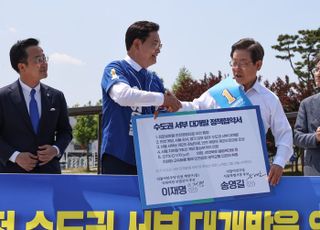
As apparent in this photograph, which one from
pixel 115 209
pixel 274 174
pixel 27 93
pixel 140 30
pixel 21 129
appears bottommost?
pixel 115 209

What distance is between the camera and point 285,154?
3023 millimetres

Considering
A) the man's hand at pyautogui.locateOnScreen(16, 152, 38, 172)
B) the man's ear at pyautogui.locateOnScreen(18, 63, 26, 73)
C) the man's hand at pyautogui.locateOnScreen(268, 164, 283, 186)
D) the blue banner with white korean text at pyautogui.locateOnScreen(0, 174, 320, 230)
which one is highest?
the man's ear at pyautogui.locateOnScreen(18, 63, 26, 73)

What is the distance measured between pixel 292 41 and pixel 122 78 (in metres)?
35.0

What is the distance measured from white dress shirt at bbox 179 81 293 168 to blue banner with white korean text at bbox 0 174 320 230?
25 cm

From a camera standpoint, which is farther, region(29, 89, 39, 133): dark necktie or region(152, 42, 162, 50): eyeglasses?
region(29, 89, 39, 133): dark necktie

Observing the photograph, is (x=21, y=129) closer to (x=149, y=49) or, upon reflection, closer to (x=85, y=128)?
(x=149, y=49)

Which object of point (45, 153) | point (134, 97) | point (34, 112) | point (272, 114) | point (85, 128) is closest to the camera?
point (134, 97)

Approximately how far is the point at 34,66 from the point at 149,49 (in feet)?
2.93

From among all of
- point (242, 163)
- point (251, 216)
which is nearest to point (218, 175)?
point (242, 163)

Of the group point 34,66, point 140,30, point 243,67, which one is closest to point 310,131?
point 243,67

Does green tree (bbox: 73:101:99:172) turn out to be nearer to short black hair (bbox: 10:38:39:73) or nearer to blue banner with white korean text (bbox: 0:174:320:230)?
short black hair (bbox: 10:38:39:73)

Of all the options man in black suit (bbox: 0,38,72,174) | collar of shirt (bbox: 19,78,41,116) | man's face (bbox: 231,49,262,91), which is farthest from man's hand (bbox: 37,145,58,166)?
man's face (bbox: 231,49,262,91)

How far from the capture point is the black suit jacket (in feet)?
11.3

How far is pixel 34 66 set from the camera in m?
3.57
